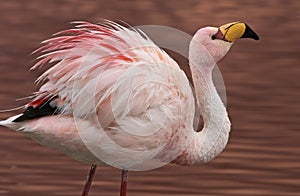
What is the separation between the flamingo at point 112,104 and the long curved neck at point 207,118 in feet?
0.04

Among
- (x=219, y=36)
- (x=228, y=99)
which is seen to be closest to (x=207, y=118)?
(x=219, y=36)

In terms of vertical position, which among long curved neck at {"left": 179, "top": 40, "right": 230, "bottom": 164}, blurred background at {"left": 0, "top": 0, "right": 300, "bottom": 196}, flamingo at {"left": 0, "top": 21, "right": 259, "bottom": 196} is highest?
flamingo at {"left": 0, "top": 21, "right": 259, "bottom": 196}

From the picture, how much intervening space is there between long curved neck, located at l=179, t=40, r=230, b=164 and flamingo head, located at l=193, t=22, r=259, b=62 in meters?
0.05

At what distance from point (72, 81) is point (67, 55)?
0.21 m

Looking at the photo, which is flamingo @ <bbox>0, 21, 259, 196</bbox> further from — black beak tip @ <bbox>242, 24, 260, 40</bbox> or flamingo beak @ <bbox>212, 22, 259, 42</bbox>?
black beak tip @ <bbox>242, 24, 260, 40</bbox>

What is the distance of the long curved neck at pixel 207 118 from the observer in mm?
6664

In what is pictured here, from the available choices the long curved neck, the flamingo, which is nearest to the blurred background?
the long curved neck

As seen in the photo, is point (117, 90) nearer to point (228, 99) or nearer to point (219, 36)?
point (219, 36)

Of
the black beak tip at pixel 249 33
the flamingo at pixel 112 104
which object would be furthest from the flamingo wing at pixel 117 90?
the black beak tip at pixel 249 33

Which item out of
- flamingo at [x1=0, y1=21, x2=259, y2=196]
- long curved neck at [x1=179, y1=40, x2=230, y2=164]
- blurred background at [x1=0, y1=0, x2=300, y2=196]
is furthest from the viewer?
blurred background at [x1=0, y1=0, x2=300, y2=196]

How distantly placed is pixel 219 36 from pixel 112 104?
87 centimetres

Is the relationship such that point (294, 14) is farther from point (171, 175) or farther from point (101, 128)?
point (101, 128)

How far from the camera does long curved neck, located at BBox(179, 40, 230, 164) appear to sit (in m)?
6.66

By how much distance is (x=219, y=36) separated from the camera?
6730 mm
